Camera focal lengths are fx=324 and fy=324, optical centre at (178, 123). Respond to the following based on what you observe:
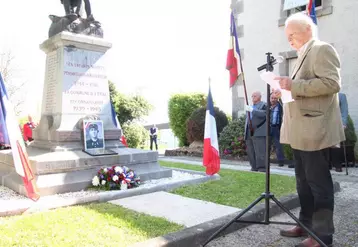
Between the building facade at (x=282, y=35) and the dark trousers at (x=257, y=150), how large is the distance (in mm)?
3335

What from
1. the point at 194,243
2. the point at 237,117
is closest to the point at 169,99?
the point at 237,117

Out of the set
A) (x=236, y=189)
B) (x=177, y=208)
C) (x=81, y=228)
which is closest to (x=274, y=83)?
(x=177, y=208)

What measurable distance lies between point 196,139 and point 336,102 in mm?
9441

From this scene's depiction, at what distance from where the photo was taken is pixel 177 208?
12.8ft

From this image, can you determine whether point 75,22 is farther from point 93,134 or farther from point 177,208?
point 177,208

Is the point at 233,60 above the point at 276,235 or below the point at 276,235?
above

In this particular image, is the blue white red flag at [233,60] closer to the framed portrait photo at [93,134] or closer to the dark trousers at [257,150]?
the dark trousers at [257,150]

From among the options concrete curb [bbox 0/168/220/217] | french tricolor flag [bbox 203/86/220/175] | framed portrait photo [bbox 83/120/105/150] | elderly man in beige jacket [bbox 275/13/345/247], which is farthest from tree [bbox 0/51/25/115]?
elderly man in beige jacket [bbox 275/13/345/247]

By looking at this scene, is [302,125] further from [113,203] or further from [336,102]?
[113,203]

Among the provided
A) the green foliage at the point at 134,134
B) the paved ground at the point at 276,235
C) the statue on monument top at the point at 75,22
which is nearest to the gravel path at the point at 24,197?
the paved ground at the point at 276,235

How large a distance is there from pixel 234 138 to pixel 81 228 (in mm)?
7588

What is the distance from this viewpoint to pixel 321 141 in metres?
2.57

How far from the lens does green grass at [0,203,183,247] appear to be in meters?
2.72

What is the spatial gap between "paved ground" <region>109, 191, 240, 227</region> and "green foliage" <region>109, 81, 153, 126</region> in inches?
440
